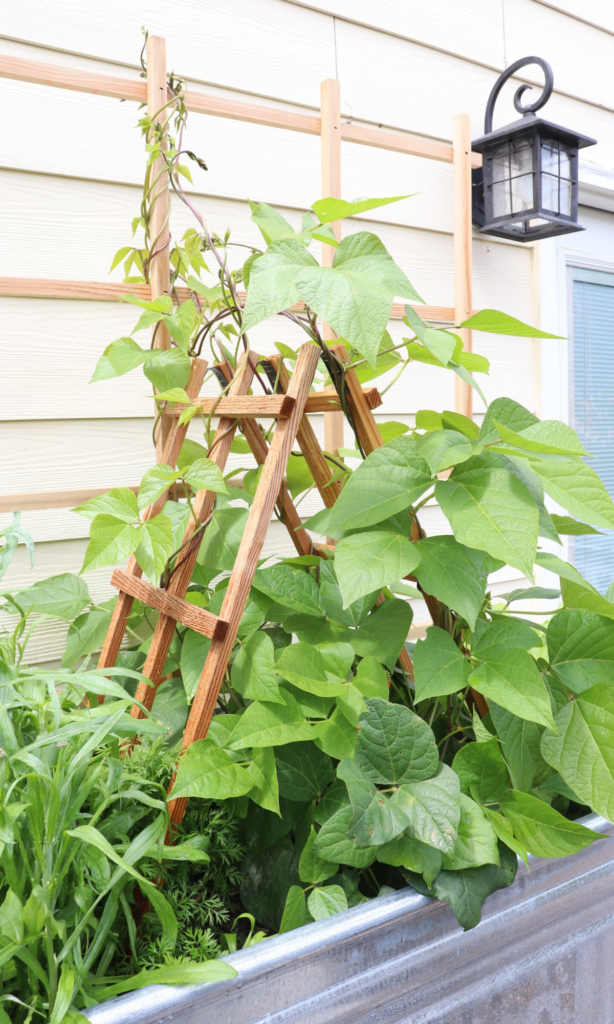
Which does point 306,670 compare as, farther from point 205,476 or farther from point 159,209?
point 159,209

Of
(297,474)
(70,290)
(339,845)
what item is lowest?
(339,845)

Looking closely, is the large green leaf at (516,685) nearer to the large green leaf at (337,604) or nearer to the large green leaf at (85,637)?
the large green leaf at (337,604)

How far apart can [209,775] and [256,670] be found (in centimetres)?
12

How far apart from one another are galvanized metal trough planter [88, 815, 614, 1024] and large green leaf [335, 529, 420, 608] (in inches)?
10.4

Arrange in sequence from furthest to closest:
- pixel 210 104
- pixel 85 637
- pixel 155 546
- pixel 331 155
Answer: pixel 331 155, pixel 210 104, pixel 85 637, pixel 155 546

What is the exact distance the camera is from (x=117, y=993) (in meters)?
0.56

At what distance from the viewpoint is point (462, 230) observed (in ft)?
4.64

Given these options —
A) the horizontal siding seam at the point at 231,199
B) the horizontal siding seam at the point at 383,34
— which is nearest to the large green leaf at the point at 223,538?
the horizontal siding seam at the point at 231,199

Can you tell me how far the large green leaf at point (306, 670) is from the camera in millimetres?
688

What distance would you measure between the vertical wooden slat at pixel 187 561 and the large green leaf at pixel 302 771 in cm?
17

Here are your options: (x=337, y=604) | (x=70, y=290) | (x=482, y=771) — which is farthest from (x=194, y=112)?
(x=482, y=771)

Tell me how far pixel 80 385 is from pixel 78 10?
549 millimetres

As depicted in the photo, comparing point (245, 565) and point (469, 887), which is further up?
point (245, 565)

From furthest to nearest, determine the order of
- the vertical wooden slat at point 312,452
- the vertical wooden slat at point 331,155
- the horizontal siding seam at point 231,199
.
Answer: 1. the vertical wooden slat at point 331,155
2. the horizontal siding seam at point 231,199
3. the vertical wooden slat at point 312,452
